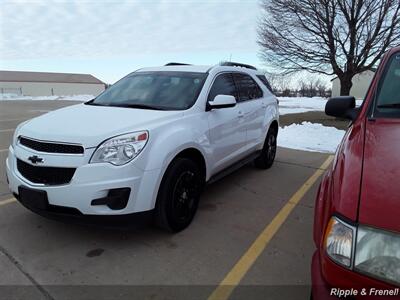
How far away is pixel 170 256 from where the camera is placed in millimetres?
3254

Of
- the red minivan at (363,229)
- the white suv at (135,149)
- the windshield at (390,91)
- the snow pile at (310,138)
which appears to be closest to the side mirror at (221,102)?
the white suv at (135,149)

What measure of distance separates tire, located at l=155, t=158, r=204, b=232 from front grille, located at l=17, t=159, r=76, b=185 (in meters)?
0.86

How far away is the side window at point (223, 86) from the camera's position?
4.41 m

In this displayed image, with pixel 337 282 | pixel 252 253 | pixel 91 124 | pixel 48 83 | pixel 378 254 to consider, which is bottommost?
pixel 252 253

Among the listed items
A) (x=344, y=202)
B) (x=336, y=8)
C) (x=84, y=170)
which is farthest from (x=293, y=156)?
(x=336, y=8)

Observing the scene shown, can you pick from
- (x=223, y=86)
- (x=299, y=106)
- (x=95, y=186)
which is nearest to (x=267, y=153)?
(x=223, y=86)

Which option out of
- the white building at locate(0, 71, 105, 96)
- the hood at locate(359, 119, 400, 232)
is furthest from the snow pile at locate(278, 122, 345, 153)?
the white building at locate(0, 71, 105, 96)

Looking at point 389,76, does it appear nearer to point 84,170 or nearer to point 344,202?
point 344,202

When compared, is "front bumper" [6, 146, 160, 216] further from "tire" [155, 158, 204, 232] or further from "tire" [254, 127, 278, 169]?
"tire" [254, 127, 278, 169]

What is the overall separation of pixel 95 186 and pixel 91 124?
2.33ft

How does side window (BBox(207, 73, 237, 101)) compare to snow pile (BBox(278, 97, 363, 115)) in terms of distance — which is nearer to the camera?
side window (BBox(207, 73, 237, 101))

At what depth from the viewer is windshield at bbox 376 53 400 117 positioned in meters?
2.70

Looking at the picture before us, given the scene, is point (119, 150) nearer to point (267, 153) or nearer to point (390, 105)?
point (390, 105)

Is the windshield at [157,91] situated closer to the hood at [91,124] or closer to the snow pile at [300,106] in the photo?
the hood at [91,124]
